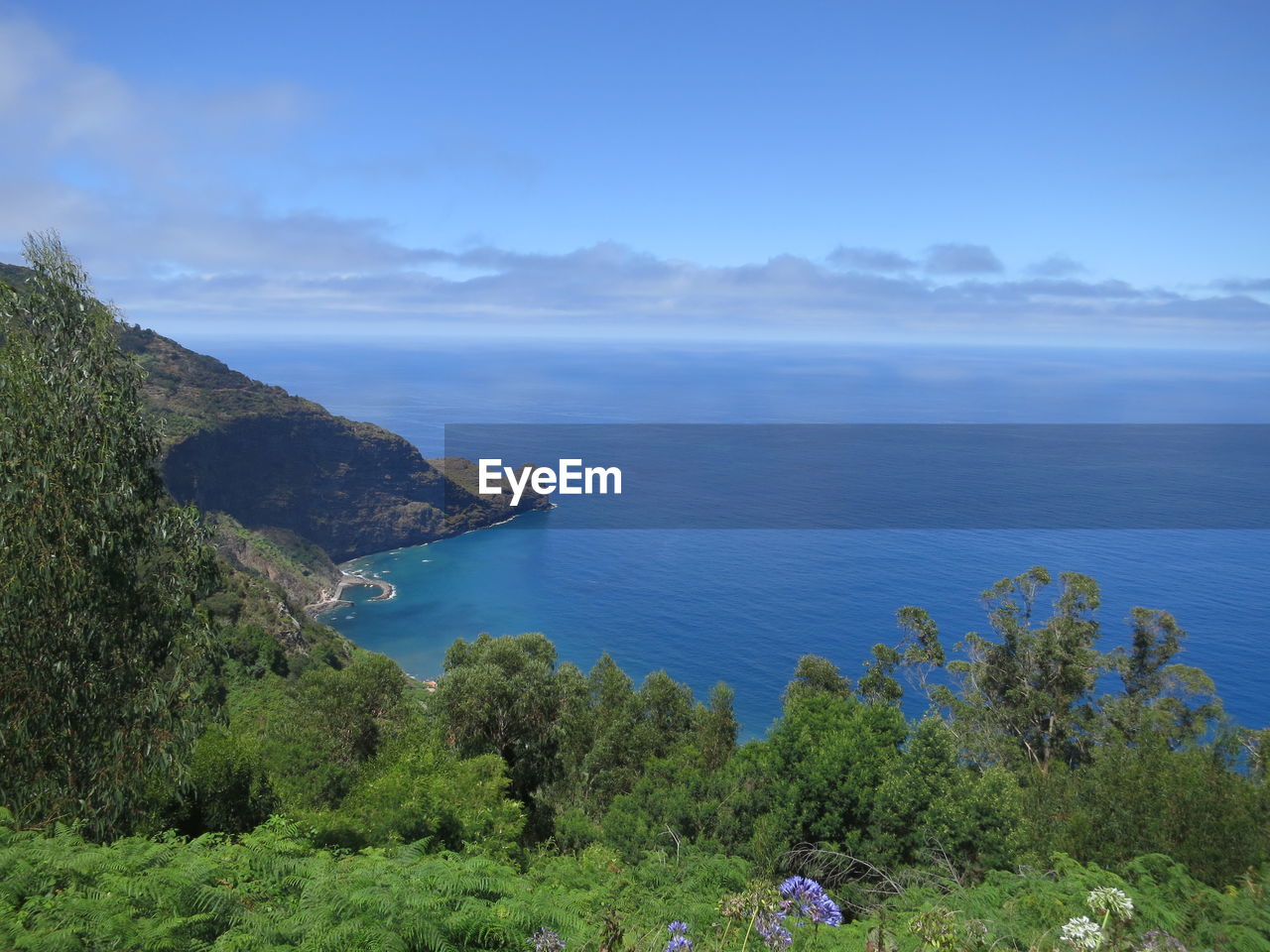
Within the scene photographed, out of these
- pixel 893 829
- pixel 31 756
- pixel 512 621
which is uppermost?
pixel 31 756

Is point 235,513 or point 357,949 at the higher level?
point 357,949

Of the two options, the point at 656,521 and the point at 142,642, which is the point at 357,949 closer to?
the point at 142,642

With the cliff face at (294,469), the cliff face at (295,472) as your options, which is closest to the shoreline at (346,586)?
the cliff face at (295,472)

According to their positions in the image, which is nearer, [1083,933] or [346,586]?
[1083,933]

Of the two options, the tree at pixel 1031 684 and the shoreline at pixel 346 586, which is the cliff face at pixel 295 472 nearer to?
the shoreline at pixel 346 586

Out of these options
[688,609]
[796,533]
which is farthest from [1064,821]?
[796,533]

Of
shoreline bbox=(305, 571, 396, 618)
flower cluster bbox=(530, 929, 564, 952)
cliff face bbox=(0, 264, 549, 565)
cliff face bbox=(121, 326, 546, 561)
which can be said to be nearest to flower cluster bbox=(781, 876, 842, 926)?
flower cluster bbox=(530, 929, 564, 952)

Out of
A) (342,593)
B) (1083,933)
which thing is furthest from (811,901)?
(342,593)

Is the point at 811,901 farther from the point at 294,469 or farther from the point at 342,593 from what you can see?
the point at 294,469
